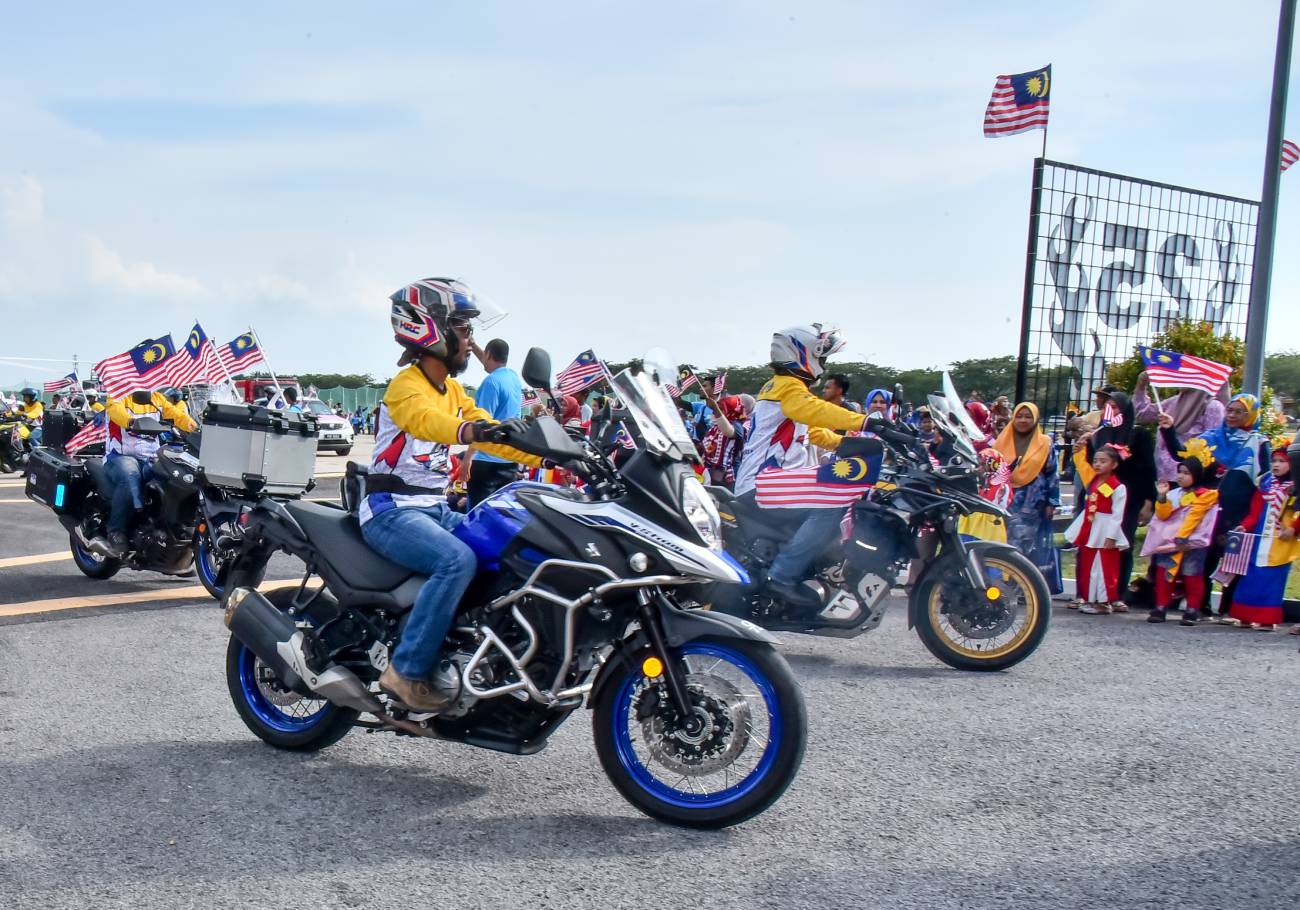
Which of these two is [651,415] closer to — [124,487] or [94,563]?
[124,487]

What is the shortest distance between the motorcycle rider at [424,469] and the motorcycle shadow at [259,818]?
0.45 meters

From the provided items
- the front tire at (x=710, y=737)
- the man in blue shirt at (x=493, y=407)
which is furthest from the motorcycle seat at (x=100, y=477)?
the front tire at (x=710, y=737)

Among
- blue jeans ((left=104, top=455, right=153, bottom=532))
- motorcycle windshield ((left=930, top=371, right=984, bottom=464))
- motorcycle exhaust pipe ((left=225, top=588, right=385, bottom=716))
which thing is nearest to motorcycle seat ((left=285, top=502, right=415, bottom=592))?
motorcycle exhaust pipe ((left=225, top=588, right=385, bottom=716))

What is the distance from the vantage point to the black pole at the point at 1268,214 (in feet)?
35.3

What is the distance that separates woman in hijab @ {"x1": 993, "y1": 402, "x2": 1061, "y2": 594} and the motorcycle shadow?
20.9 ft

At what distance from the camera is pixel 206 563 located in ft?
28.6

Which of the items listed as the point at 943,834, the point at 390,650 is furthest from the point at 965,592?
the point at 390,650

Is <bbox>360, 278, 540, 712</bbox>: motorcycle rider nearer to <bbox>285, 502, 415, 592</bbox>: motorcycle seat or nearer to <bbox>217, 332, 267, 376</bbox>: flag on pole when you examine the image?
<bbox>285, 502, 415, 592</bbox>: motorcycle seat

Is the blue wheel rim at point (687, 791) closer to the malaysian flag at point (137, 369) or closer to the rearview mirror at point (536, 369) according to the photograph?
the rearview mirror at point (536, 369)

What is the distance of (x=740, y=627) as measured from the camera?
4.02 meters

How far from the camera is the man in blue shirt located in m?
8.15

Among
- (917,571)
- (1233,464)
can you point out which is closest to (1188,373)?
(1233,464)

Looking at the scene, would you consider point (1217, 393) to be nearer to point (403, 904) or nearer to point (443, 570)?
point (443, 570)

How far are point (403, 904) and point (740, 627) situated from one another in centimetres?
139
